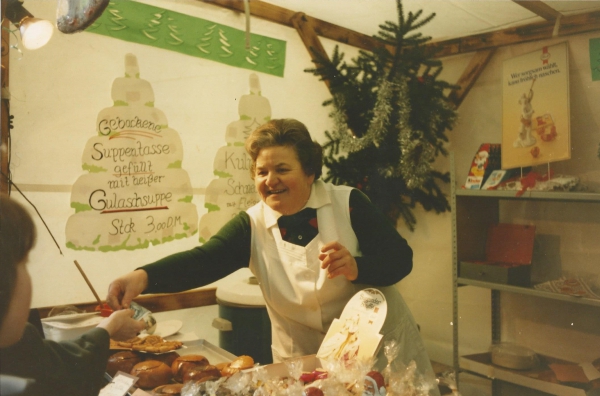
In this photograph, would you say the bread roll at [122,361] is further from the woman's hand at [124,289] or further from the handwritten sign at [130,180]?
the handwritten sign at [130,180]

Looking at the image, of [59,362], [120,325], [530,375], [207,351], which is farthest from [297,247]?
[530,375]

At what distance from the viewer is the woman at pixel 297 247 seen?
4.36 feet

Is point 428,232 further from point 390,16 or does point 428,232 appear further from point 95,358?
point 95,358

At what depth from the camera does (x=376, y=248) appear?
1.37 m

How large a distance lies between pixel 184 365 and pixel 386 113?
1657 millimetres

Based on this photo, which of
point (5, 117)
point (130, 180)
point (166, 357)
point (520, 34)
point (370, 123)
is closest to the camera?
point (166, 357)

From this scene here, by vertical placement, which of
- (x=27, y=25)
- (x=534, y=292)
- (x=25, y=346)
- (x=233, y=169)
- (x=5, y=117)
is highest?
(x=27, y=25)

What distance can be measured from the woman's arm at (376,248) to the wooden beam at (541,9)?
5.63ft

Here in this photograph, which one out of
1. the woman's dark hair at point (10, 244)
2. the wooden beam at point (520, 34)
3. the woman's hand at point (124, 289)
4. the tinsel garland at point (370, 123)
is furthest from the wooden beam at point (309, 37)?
the woman's dark hair at point (10, 244)

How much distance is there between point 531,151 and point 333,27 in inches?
48.6

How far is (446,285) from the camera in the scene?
10.4 ft

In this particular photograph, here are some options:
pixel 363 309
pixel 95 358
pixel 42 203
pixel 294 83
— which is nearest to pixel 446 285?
pixel 294 83

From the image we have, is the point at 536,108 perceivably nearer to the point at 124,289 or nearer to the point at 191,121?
the point at 191,121

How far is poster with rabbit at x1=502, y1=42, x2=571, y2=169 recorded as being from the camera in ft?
7.70
